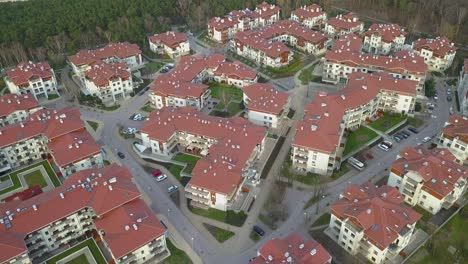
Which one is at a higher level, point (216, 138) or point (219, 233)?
point (216, 138)

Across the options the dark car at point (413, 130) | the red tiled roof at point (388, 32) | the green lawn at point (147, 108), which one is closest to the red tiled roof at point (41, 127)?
the green lawn at point (147, 108)

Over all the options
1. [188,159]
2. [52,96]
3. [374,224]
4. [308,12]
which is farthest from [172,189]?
[308,12]

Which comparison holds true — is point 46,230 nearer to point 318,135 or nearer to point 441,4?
point 318,135

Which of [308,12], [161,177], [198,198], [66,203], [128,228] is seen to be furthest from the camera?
[308,12]

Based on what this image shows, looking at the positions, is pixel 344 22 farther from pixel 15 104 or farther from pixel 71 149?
pixel 15 104

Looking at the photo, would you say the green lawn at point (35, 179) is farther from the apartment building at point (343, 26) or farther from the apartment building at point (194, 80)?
the apartment building at point (343, 26)

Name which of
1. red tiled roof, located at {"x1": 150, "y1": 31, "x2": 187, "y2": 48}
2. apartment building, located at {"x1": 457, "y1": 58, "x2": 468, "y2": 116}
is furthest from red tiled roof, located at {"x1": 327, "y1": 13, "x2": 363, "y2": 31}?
red tiled roof, located at {"x1": 150, "y1": 31, "x2": 187, "y2": 48}

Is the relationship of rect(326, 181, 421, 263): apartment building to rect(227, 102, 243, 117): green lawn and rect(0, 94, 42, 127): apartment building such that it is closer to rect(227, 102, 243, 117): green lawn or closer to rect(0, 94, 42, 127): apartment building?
rect(227, 102, 243, 117): green lawn

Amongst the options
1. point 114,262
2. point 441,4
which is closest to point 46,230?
point 114,262
